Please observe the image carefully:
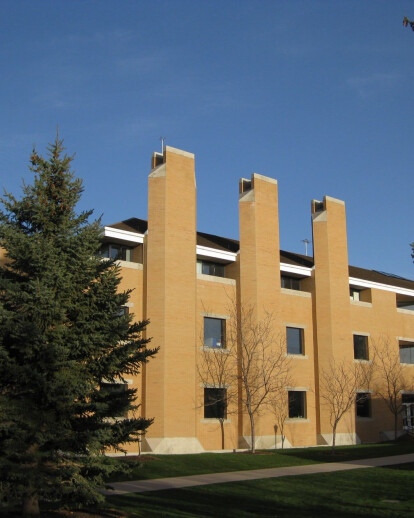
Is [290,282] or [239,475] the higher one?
[290,282]

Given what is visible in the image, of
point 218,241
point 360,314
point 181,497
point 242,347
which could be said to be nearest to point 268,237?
point 218,241

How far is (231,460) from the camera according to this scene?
86.1 feet

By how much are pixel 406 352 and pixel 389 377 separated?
5.73 metres

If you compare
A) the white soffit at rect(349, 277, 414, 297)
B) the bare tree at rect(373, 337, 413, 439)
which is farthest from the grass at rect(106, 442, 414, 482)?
the white soffit at rect(349, 277, 414, 297)

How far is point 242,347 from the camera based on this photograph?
34.4 meters

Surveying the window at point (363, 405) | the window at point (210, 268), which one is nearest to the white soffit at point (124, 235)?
the window at point (210, 268)

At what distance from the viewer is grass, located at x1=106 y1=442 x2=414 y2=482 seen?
22.5 m

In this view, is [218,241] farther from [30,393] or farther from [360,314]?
[30,393]

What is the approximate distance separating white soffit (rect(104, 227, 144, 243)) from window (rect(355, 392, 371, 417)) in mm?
18750

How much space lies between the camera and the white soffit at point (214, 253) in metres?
34.8

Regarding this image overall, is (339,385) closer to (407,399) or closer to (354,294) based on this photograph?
(354,294)

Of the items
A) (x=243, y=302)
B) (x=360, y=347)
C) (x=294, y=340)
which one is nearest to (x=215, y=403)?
(x=243, y=302)

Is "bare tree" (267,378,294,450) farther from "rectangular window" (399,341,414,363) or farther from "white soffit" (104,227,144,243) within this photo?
"rectangular window" (399,341,414,363)

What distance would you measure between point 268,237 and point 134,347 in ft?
75.4
